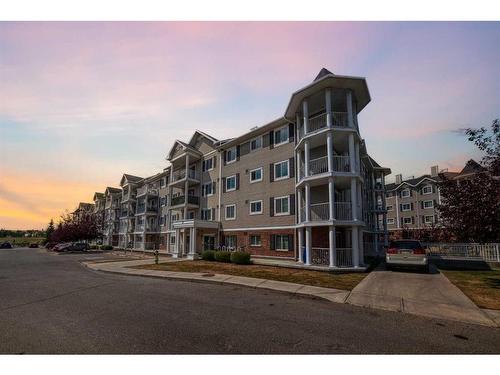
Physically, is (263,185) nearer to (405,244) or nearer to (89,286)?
(405,244)

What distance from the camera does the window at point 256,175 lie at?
999 inches

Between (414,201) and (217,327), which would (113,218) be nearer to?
(217,327)

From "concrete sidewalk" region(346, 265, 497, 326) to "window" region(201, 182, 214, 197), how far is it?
2063cm

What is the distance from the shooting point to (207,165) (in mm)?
32156

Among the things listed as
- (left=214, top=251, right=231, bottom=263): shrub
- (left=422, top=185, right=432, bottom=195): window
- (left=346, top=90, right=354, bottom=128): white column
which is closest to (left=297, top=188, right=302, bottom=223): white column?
(left=346, top=90, right=354, bottom=128): white column

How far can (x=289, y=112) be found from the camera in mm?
21828

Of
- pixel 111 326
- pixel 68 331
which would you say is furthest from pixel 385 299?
pixel 68 331

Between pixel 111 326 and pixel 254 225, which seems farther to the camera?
pixel 254 225

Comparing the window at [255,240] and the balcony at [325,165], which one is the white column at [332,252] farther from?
the window at [255,240]

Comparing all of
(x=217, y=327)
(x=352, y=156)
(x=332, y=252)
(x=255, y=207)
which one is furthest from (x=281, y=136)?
(x=217, y=327)

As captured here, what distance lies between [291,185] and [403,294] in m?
13.0

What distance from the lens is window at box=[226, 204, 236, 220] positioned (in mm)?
27372

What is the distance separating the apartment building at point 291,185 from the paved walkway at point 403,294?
5.21 meters

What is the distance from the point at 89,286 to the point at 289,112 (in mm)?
17693
